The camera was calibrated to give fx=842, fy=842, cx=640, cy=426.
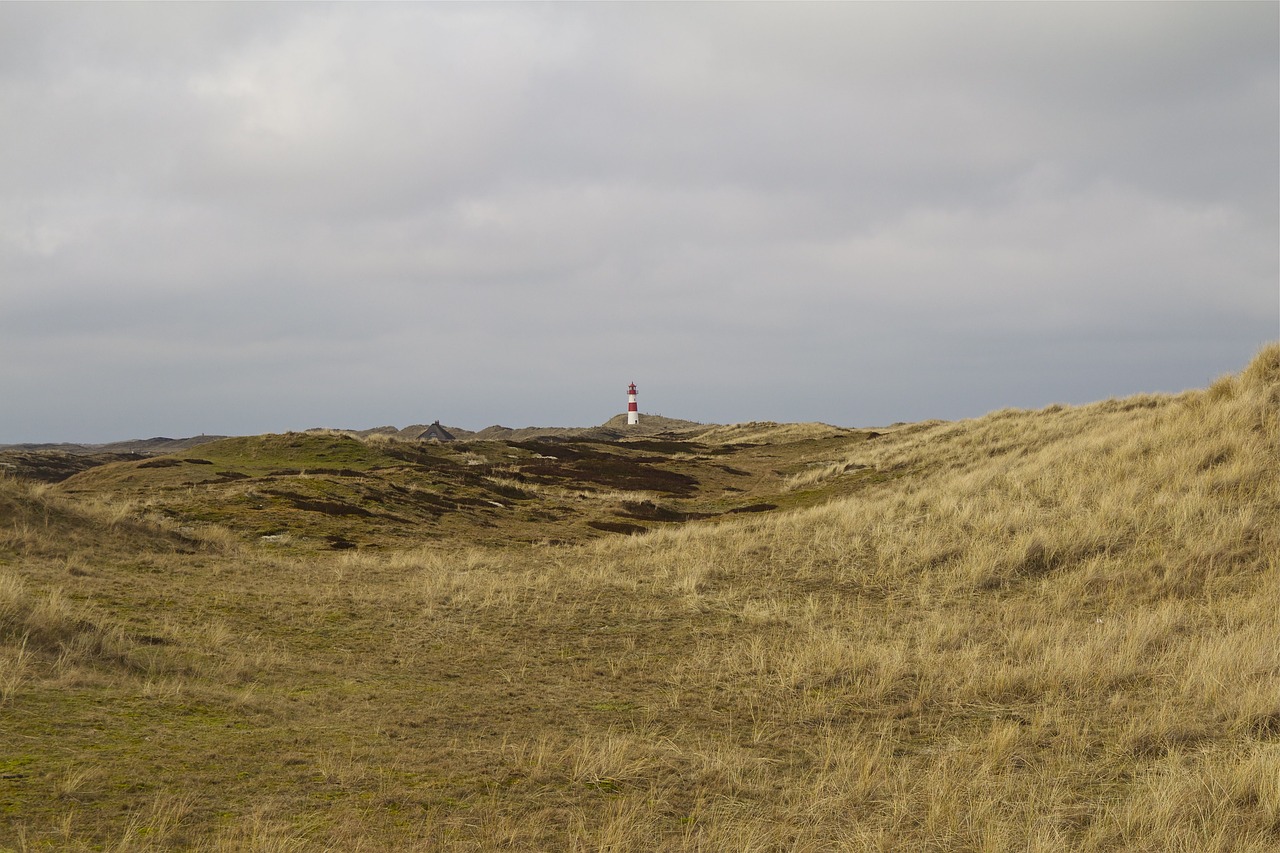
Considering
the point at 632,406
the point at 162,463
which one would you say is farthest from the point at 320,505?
the point at 632,406

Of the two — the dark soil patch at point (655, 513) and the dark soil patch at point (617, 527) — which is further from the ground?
the dark soil patch at point (655, 513)

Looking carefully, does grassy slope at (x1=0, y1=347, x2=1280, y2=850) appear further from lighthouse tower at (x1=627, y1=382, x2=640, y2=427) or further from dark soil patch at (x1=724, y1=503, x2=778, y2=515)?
lighthouse tower at (x1=627, y1=382, x2=640, y2=427)

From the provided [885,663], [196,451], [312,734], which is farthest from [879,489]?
[196,451]

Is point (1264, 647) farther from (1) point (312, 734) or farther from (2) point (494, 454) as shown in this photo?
(2) point (494, 454)

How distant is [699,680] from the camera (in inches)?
415

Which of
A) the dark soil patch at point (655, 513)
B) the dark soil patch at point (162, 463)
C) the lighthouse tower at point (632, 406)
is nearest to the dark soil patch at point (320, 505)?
the dark soil patch at point (655, 513)

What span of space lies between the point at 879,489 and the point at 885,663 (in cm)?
2485

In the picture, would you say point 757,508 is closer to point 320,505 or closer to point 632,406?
point 320,505

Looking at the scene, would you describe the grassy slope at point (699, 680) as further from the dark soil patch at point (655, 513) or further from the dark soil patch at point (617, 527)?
the dark soil patch at point (655, 513)

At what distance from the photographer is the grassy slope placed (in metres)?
6.04

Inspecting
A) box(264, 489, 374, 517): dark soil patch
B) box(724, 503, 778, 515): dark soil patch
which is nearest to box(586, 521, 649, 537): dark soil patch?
box(724, 503, 778, 515): dark soil patch

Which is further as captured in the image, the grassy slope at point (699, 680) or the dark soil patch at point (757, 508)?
the dark soil patch at point (757, 508)

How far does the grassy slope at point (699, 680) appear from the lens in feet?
19.8

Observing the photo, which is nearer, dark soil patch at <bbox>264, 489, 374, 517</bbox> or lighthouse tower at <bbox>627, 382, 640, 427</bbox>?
dark soil patch at <bbox>264, 489, 374, 517</bbox>
